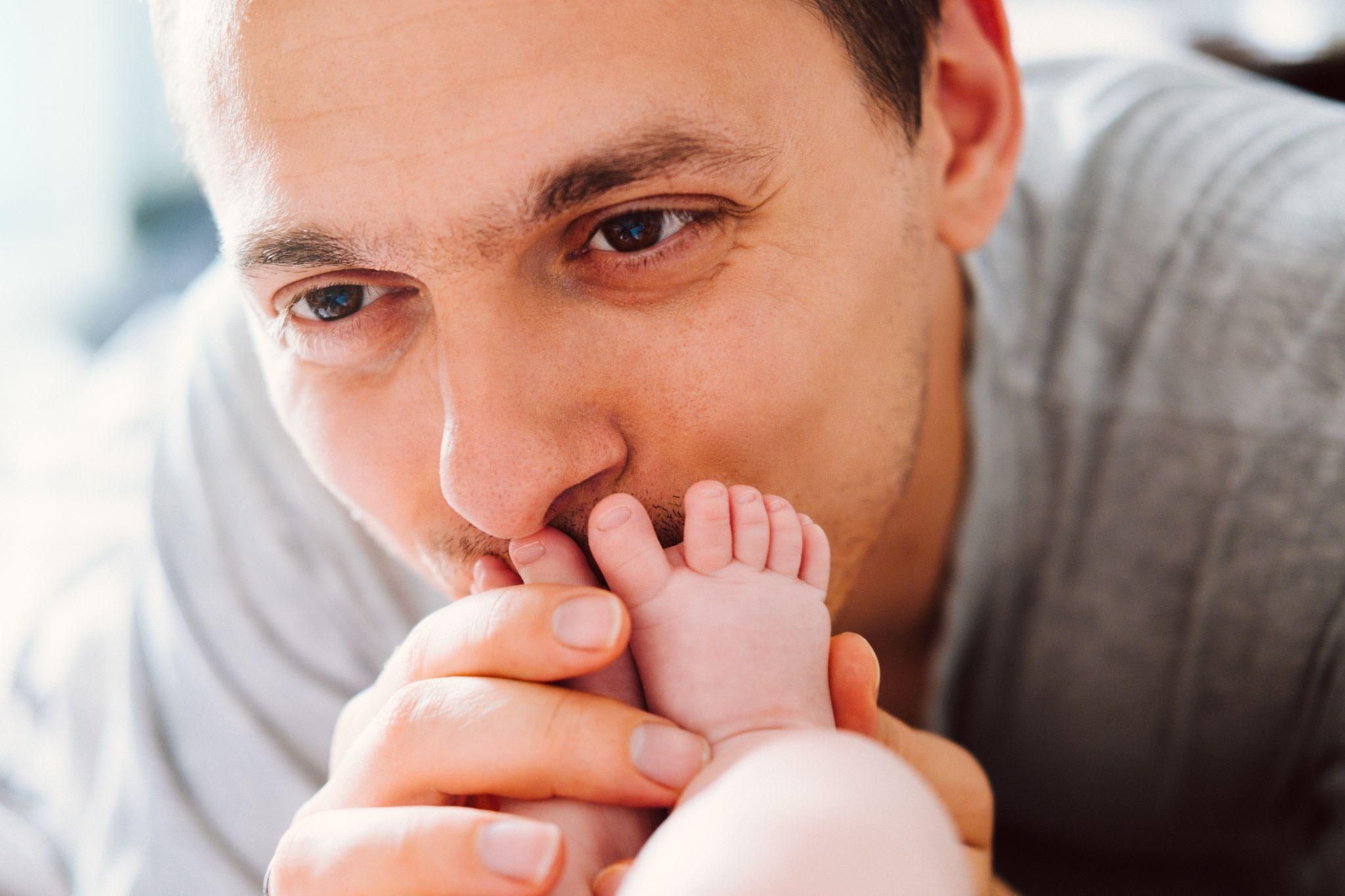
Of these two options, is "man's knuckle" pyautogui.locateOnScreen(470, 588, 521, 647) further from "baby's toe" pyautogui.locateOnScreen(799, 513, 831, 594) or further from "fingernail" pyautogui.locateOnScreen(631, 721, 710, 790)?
"baby's toe" pyautogui.locateOnScreen(799, 513, 831, 594)

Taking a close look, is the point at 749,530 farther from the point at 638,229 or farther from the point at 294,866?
the point at 294,866

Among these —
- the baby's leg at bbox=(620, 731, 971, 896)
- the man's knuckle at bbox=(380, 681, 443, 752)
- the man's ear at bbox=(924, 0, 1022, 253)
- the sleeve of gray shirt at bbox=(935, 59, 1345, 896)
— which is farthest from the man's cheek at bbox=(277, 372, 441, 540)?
the sleeve of gray shirt at bbox=(935, 59, 1345, 896)

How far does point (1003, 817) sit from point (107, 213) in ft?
10.6

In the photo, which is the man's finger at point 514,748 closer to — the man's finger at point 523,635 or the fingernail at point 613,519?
the man's finger at point 523,635

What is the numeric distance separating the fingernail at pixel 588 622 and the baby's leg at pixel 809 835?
0.15 meters

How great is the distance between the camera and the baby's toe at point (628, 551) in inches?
34.7


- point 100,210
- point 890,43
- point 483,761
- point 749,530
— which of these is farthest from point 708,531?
point 100,210

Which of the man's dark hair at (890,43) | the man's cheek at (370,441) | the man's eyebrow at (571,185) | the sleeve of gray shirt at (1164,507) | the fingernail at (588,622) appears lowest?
the sleeve of gray shirt at (1164,507)

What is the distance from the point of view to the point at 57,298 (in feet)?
10.2

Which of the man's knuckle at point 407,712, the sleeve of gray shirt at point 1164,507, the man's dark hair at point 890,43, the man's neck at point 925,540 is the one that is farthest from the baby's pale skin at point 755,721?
the sleeve of gray shirt at point 1164,507

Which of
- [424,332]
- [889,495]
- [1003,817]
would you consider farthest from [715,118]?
[1003,817]

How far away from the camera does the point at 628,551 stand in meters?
0.88

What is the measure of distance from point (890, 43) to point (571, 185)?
1.59 feet

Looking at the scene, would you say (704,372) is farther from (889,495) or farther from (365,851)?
(365,851)
